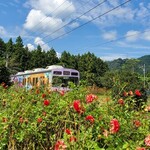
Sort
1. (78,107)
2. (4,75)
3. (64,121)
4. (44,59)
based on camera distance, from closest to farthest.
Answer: (78,107)
(64,121)
(4,75)
(44,59)

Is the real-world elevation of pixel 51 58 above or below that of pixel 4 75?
above

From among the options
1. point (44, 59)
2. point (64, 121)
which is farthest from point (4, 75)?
point (44, 59)

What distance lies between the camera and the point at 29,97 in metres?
5.94

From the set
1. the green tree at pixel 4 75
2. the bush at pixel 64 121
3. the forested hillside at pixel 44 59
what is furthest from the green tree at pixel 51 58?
the bush at pixel 64 121

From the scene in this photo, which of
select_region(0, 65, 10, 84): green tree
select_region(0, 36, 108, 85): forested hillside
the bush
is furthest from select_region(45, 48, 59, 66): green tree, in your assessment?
the bush

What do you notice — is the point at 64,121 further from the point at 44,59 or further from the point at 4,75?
the point at 44,59

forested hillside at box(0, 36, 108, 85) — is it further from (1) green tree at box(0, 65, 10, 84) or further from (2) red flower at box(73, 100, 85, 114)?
(2) red flower at box(73, 100, 85, 114)

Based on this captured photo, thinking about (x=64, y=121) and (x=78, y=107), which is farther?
(x=64, y=121)

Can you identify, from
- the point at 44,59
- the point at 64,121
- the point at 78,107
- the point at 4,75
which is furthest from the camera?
the point at 44,59

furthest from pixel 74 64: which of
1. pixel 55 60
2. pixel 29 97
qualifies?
pixel 29 97

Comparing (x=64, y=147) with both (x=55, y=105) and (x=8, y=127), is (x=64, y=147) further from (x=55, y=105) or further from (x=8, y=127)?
(x=55, y=105)

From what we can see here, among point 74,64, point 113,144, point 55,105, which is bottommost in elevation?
point 113,144

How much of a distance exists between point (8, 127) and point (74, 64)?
79552 millimetres

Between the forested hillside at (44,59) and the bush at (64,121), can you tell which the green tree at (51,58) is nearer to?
the forested hillside at (44,59)
